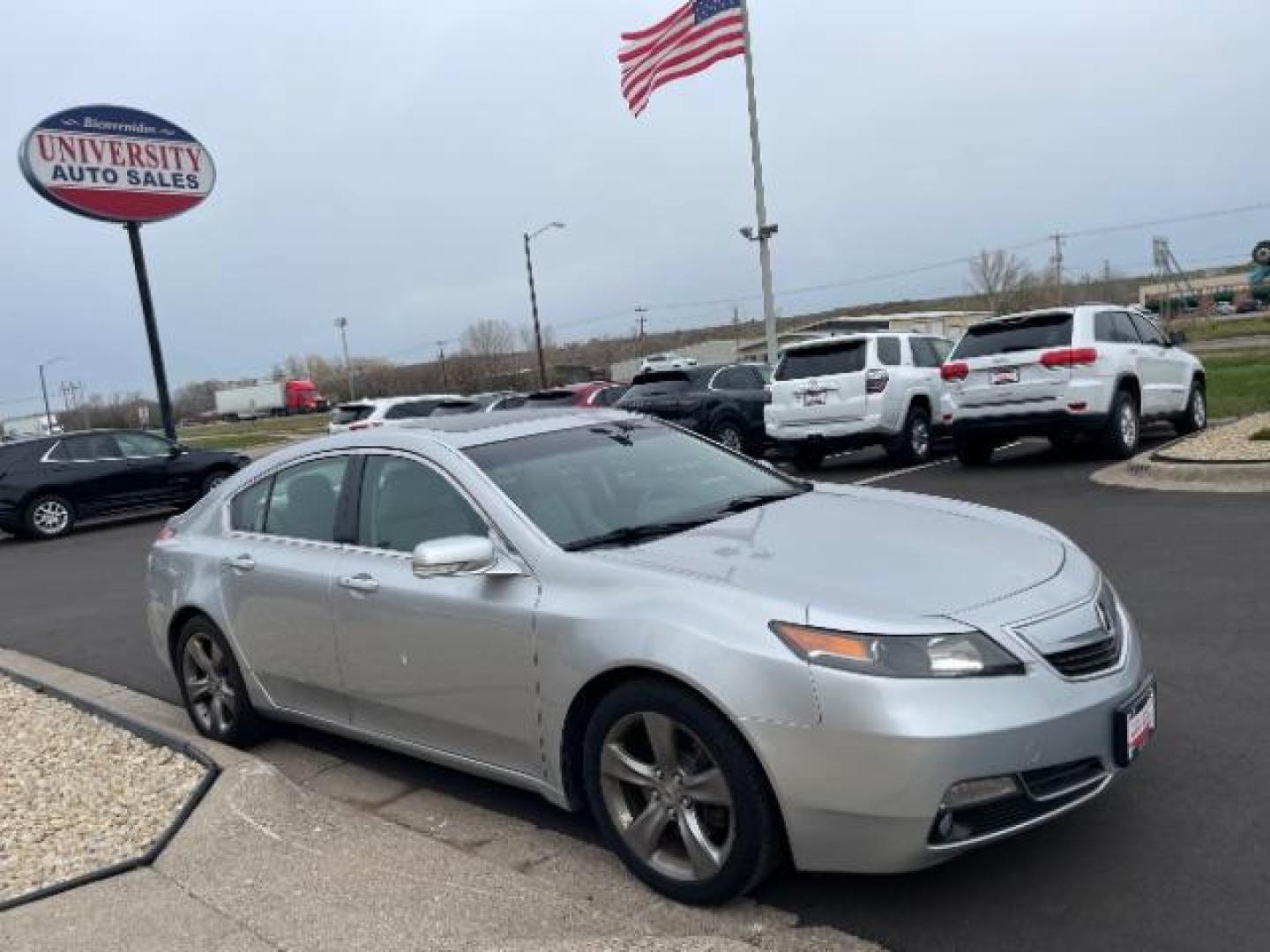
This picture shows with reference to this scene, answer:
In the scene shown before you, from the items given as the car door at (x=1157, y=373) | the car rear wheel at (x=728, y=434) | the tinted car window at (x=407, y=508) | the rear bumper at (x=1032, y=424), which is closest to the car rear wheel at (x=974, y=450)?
the rear bumper at (x=1032, y=424)

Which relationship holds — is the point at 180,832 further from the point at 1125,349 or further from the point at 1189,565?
the point at 1125,349

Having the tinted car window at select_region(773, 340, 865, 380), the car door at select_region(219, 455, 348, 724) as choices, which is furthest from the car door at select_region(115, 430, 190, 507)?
the car door at select_region(219, 455, 348, 724)

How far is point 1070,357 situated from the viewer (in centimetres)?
1187

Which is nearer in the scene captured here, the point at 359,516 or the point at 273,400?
the point at 359,516

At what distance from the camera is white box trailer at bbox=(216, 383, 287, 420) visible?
312ft

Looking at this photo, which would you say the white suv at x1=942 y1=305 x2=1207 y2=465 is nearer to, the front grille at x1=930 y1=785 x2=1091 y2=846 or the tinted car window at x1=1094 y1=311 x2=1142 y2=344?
the tinted car window at x1=1094 y1=311 x2=1142 y2=344

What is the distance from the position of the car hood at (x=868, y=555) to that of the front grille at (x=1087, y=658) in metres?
0.24

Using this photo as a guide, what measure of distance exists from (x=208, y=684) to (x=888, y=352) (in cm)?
1081

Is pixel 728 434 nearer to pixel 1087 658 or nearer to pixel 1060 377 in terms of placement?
pixel 1060 377

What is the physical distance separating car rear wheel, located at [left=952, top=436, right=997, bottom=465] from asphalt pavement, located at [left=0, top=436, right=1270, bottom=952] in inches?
193

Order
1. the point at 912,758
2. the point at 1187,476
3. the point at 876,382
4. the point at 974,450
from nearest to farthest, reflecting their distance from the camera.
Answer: the point at 912,758 → the point at 1187,476 → the point at 974,450 → the point at 876,382

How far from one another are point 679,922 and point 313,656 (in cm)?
209

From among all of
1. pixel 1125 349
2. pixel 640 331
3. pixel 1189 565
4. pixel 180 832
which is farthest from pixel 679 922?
pixel 640 331

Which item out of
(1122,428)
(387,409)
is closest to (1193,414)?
(1122,428)
